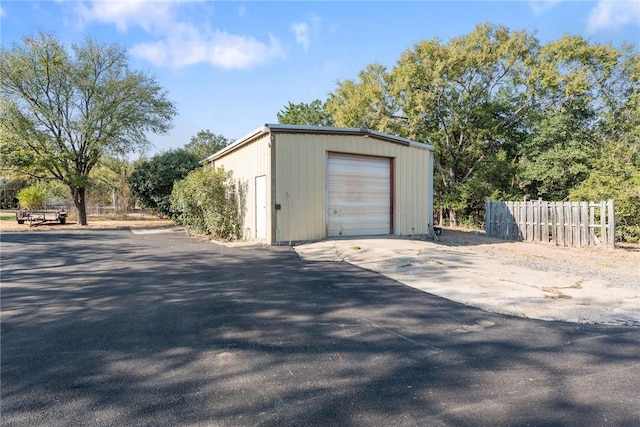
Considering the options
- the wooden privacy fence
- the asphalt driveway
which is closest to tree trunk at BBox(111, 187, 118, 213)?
the asphalt driveway

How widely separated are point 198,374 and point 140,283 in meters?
3.62

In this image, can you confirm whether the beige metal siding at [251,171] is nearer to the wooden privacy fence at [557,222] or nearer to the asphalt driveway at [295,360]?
the asphalt driveway at [295,360]

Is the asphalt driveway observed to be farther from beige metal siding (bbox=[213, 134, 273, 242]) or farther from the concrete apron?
beige metal siding (bbox=[213, 134, 273, 242])

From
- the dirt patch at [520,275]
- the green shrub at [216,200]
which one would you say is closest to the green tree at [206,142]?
the green shrub at [216,200]

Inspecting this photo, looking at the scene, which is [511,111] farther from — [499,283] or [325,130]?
[499,283]

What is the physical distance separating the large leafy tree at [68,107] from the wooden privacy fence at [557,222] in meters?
19.5

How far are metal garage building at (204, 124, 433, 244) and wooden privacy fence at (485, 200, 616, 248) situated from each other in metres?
3.26

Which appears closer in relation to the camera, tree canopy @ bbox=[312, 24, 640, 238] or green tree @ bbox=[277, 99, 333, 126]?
tree canopy @ bbox=[312, 24, 640, 238]

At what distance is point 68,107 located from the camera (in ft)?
64.4

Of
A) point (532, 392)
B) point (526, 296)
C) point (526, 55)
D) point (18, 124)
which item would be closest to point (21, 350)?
point (532, 392)

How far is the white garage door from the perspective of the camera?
10984mm

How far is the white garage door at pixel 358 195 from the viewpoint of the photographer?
10984 mm

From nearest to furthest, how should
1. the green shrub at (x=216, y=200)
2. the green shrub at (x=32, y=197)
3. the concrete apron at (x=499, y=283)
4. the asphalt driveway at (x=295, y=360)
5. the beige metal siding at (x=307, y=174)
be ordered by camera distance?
the asphalt driveway at (x=295, y=360), the concrete apron at (x=499, y=283), the beige metal siding at (x=307, y=174), the green shrub at (x=216, y=200), the green shrub at (x=32, y=197)

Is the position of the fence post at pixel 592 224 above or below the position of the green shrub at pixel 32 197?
below
